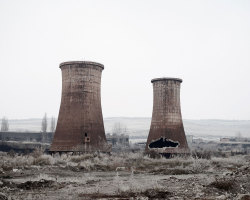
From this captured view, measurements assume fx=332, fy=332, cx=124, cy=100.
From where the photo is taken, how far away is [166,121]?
26.3 metres

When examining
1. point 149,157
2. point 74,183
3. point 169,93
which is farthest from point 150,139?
point 74,183

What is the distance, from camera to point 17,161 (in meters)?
18.0

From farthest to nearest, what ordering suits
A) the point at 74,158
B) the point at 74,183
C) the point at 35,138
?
the point at 35,138
the point at 74,158
the point at 74,183

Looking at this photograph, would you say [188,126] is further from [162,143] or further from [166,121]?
[166,121]

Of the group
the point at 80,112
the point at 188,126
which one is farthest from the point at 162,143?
the point at 188,126

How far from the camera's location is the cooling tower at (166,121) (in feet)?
86.3

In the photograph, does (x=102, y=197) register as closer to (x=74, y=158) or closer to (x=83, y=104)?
(x=74, y=158)

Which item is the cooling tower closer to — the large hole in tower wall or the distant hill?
the large hole in tower wall

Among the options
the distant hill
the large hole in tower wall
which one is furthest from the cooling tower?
the distant hill

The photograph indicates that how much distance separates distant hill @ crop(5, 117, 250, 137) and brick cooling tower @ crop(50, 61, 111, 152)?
103 metres

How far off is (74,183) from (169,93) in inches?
646

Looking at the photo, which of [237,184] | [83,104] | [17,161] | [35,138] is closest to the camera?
[237,184]

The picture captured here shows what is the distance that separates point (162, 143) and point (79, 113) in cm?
813

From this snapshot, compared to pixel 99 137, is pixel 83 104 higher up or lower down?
higher up
